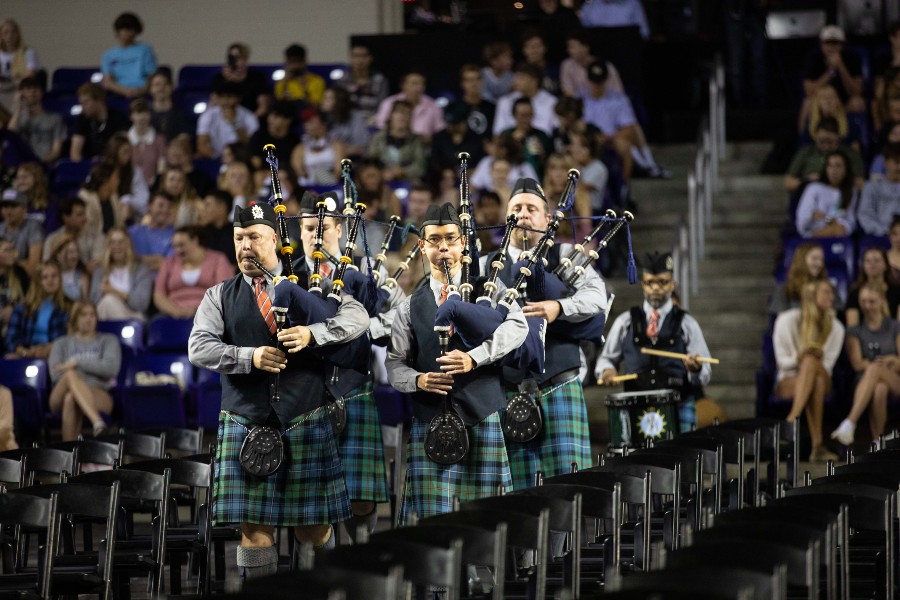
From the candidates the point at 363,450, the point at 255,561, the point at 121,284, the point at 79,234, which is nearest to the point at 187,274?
the point at 121,284

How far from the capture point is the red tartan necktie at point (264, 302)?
584 centimetres

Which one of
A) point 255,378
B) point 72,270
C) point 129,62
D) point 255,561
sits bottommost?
point 255,561

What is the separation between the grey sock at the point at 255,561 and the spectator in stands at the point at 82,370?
13.5 feet

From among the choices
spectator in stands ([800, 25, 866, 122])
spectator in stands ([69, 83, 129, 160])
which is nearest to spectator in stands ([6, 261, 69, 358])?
spectator in stands ([69, 83, 129, 160])

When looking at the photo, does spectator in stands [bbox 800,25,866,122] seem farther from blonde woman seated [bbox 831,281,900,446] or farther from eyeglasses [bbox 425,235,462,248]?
eyeglasses [bbox 425,235,462,248]

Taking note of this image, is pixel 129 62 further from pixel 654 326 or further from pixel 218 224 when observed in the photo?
pixel 654 326

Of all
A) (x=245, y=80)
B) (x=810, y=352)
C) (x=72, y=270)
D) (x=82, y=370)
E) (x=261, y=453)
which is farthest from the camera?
(x=245, y=80)

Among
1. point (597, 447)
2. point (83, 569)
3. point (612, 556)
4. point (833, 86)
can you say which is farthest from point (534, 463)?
point (833, 86)

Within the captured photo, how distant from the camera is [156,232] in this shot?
11.2 m

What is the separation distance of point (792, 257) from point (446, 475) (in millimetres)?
5177

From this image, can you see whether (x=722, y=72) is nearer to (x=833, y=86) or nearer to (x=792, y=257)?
(x=833, y=86)

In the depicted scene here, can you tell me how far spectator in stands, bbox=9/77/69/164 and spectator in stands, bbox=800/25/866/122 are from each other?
6.16m

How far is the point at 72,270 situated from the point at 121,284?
43cm

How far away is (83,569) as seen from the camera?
5723 millimetres
